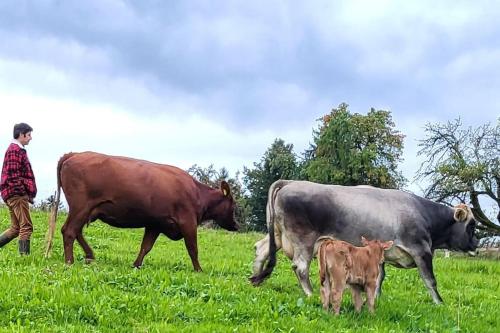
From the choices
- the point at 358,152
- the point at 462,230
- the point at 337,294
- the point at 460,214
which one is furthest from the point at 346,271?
the point at 358,152

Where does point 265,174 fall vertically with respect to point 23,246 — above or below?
above

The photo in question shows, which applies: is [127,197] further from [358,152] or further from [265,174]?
[265,174]

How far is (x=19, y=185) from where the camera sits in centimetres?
1188

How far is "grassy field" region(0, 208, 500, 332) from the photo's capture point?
24.5 ft

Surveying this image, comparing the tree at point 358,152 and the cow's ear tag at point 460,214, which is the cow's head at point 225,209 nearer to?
the cow's ear tag at point 460,214

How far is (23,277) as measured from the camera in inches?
351

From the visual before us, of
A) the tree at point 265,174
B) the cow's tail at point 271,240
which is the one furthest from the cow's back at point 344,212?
the tree at point 265,174

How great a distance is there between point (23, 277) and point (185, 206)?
4.13 metres

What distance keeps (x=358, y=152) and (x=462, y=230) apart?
179ft

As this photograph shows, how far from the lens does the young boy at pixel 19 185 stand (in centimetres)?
1188

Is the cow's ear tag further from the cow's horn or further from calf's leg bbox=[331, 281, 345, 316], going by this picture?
calf's leg bbox=[331, 281, 345, 316]

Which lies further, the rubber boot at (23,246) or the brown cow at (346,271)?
the rubber boot at (23,246)

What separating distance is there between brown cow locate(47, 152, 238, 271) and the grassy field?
0.66 meters

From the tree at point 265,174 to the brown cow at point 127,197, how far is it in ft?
186
